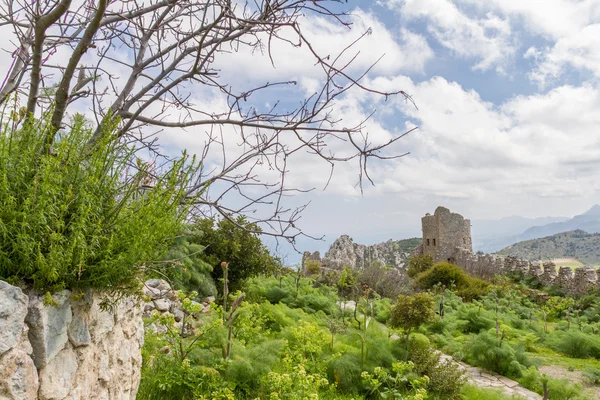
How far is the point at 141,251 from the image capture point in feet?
7.85

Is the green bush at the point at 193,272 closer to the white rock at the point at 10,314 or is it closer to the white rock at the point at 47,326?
the white rock at the point at 47,326

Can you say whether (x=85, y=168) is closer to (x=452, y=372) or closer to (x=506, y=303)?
(x=452, y=372)

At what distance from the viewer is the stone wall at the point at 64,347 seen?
71.8 inches

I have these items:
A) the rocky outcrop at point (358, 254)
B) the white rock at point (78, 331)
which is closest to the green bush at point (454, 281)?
the rocky outcrop at point (358, 254)

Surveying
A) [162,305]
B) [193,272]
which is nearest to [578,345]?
[193,272]

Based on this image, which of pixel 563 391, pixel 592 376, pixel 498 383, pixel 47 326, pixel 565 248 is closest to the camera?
pixel 47 326

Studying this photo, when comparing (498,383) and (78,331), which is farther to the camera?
(498,383)

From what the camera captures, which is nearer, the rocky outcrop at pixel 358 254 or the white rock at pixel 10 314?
the white rock at pixel 10 314

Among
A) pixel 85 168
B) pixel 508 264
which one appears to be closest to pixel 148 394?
pixel 85 168

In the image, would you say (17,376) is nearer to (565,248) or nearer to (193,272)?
(193,272)

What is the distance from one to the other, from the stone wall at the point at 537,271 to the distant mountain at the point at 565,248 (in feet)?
163

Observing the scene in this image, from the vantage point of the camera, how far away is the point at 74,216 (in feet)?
7.29

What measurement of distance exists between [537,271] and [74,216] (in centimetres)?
1951

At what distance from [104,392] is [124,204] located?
114 cm
